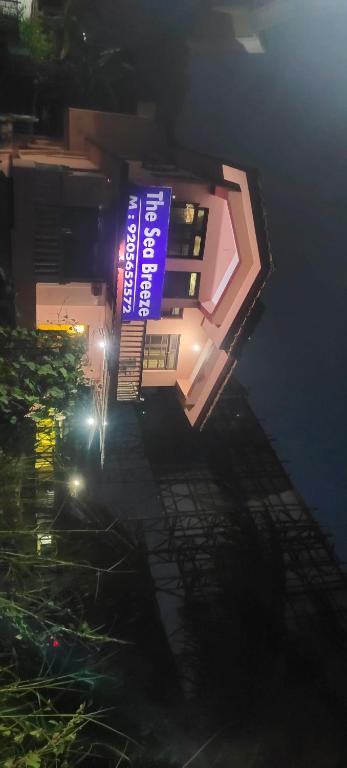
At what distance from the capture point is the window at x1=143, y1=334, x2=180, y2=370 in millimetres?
15969

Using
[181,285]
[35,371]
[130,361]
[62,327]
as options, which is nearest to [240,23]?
[181,285]

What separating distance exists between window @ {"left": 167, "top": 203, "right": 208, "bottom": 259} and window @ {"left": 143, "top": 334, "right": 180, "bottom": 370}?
327 centimetres

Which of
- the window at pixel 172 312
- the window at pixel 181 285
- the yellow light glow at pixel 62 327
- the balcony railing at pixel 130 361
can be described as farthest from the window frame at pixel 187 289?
the yellow light glow at pixel 62 327

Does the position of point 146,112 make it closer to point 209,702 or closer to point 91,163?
point 91,163

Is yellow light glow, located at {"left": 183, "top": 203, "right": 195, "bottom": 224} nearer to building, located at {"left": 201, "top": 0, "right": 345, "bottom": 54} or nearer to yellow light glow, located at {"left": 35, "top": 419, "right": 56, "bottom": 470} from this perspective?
yellow light glow, located at {"left": 35, "top": 419, "right": 56, "bottom": 470}

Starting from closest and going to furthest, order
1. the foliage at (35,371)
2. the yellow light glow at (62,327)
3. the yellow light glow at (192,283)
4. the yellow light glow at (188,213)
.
Answer: the foliage at (35,371) → the yellow light glow at (188,213) → the yellow light glow at (192,283) → the yellow light glow at (62,327)

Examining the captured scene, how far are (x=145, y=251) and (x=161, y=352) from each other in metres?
4.96

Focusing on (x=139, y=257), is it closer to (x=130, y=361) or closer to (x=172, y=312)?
(x=172, y=312)

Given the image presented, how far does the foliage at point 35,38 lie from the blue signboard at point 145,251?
9.09 metres

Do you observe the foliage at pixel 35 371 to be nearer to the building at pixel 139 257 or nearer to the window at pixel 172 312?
the building at pixel 139 257

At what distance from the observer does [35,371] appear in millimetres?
9555

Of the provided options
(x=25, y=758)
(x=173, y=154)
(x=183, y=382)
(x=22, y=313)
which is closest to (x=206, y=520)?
(x=183, y=382)

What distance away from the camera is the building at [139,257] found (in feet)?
38.8

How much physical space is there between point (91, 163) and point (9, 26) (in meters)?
5.42
